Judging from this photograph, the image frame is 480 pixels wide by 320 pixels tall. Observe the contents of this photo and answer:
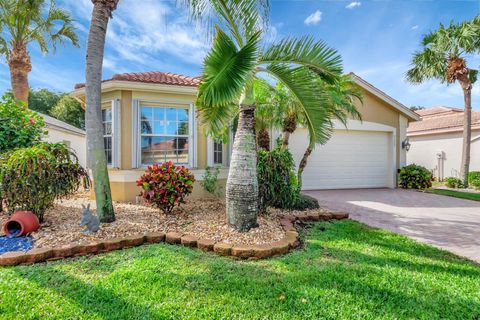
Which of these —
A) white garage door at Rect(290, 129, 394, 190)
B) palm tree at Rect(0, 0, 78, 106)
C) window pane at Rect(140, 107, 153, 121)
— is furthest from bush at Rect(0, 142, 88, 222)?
white garage door at Rect(290, 129, 394, 190)

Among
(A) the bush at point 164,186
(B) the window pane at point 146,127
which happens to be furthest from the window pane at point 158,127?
(A) the bush at point 164,186

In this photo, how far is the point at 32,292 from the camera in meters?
3.05

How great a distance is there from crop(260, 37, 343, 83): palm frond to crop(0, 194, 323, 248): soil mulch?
11.4 ft

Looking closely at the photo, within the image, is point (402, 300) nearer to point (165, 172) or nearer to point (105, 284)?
point (105, 284)

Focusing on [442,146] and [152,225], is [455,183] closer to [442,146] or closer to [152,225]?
[442,146]

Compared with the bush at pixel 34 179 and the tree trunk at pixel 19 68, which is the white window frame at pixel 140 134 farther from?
the tree trunk at pixel 19 68

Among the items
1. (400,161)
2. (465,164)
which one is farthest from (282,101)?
(465,164)

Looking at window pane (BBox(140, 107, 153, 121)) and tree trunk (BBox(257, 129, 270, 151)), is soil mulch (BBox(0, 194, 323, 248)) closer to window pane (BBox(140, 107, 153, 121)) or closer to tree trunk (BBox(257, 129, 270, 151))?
tree trunk (BBox(257, 129, 270, 151))

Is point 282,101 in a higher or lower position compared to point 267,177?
higher

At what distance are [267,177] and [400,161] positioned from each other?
35.1ft

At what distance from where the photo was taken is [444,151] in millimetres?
17359

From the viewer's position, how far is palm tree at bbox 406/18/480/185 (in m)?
12.4

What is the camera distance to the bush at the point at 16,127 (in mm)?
6359

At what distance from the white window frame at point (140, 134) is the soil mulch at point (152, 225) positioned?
1712 mm
